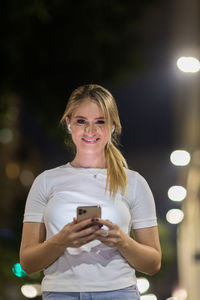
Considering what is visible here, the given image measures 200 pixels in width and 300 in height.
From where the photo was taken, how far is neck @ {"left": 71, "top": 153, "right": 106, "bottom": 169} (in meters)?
2.96

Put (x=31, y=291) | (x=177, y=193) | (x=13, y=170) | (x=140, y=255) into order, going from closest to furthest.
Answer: (x=140, y=255) → (x=31, y=291) → (x=177, y=193) → (x=13, y=170)

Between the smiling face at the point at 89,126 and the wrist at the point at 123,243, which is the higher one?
the smiling face at the point at 89,126

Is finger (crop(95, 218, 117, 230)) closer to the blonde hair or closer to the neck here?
the blonde hair

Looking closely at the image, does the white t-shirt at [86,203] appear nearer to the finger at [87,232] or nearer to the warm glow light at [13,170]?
the finger at [87,232]

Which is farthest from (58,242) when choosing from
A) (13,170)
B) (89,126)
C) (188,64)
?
(13,170)

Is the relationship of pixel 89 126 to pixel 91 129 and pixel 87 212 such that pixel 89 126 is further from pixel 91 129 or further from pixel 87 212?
pixel 87 212

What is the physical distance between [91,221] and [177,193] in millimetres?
3804

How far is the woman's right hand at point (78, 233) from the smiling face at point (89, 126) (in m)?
0.50

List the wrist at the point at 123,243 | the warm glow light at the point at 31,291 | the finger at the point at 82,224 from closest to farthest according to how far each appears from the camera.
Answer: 1. the finger at the point at 82,224
2. the wrist at the point at 123,243
3. the warm glow light at the point at 31,291

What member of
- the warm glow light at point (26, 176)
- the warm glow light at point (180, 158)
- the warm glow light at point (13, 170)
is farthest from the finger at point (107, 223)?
the warm glow light at point (26, 176)

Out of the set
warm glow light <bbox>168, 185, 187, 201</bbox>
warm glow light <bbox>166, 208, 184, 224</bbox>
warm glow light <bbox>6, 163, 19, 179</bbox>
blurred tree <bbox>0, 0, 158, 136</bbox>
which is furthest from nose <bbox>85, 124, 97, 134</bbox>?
warm glow light <bbox>6, 163, 19, 179</bbox>

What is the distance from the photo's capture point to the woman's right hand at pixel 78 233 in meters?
2.53

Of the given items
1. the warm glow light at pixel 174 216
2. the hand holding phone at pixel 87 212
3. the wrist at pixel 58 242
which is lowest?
the wrist at pixel 58 242

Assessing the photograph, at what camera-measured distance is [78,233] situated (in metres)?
2.54
